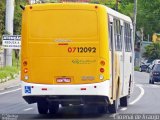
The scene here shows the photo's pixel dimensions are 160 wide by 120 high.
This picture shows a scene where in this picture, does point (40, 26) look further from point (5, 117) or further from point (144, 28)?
point (144, 28)

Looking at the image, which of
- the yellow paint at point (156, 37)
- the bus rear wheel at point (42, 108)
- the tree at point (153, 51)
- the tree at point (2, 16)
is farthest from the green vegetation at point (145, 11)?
the bus rear wheel at point (42, 108)

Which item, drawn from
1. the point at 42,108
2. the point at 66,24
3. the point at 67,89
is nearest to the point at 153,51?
the point at 42,108

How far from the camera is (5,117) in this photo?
19.5 meters

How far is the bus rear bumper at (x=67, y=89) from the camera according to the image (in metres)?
19.7

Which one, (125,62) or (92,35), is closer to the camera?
(92,35)

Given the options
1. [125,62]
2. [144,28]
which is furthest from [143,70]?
[125,62]

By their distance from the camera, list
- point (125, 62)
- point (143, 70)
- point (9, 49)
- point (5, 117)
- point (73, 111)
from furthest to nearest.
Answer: point (143, 70), point (9, 49), point (125, 62), point (73, 111), point (5, 117)

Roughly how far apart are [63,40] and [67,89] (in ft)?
4.71

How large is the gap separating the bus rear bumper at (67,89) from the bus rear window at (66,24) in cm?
145

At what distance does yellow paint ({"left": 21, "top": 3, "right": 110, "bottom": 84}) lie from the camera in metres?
20.0

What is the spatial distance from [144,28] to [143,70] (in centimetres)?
2054

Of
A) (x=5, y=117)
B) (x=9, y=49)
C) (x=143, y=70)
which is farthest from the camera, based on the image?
(x=143, y=70)

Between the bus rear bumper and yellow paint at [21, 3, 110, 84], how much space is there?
0.16 meters

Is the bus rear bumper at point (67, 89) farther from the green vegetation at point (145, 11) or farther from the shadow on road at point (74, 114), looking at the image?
the green vegetation at point (145, 11)
